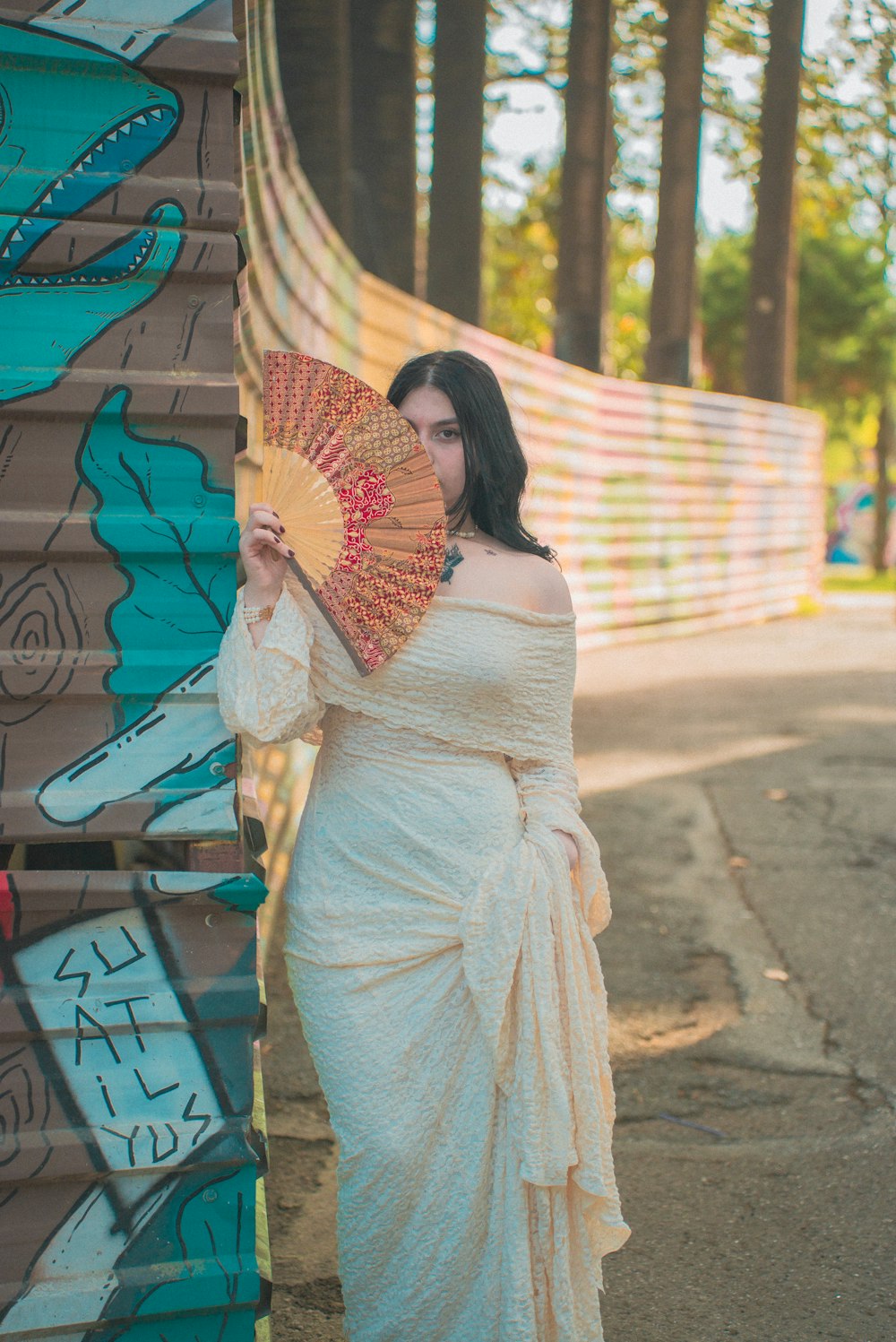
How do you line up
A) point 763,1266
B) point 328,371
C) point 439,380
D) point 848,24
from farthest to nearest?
point 848,24, point 763,1266, point 439,380, point 328,371

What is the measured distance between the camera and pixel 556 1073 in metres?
2.43

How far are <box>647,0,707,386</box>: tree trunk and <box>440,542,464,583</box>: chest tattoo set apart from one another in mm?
15452

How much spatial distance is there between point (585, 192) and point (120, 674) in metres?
13.9

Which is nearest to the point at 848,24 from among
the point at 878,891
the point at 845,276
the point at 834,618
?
the point at 834,618

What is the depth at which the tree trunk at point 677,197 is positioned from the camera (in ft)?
56.0

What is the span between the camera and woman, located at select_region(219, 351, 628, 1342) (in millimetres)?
2436

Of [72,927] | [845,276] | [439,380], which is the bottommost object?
[72,927]

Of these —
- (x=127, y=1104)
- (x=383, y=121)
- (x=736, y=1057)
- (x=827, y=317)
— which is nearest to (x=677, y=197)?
(x=383, y=121)

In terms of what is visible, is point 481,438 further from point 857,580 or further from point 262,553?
point 857,580

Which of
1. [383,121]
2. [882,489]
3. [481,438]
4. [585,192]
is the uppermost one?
[585,192]

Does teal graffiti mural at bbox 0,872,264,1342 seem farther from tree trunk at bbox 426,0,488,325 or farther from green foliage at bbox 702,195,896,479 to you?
green foliage at bbox 702,195,896,479

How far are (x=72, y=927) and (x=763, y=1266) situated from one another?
1.87 meters

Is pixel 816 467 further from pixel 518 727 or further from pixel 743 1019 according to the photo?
pixel 518 727

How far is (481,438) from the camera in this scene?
261 cm
